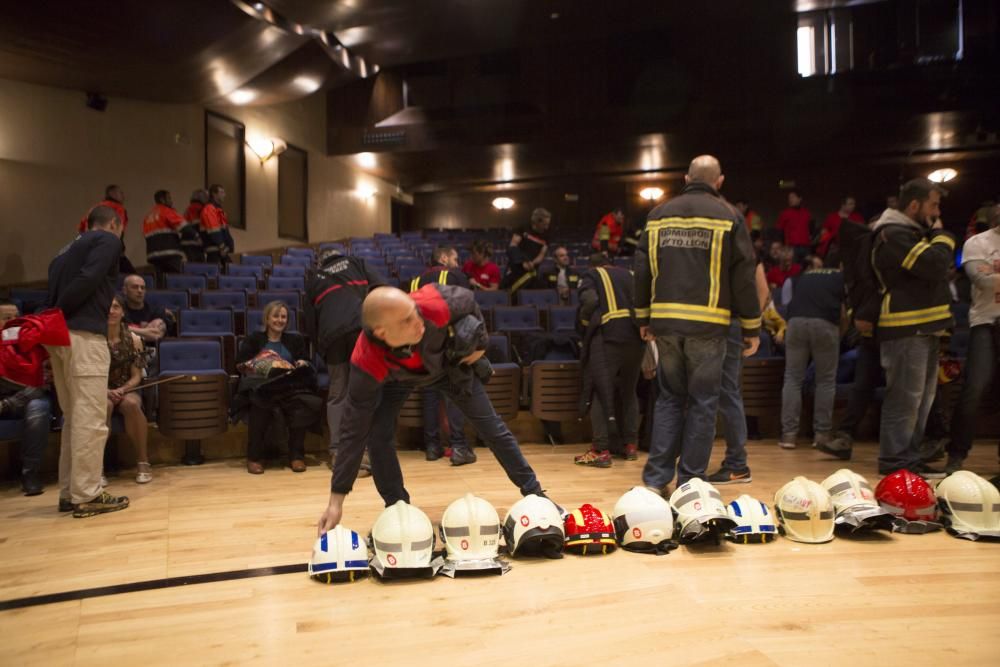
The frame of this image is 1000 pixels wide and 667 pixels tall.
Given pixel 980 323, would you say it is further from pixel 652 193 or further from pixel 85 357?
pixel 652 193

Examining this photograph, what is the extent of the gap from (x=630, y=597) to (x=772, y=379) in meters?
3.40

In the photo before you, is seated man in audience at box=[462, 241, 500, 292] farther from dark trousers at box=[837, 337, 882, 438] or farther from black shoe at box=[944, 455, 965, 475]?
black shoe at box=[944, 455, 965, 475]

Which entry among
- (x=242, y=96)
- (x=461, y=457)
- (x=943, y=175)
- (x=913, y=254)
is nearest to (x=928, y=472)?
(x=913, y=254)

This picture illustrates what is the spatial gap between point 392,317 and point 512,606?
908 mm

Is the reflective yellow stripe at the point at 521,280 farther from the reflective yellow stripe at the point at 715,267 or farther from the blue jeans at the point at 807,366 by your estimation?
the reflective yellow stripe at the point at 715,267

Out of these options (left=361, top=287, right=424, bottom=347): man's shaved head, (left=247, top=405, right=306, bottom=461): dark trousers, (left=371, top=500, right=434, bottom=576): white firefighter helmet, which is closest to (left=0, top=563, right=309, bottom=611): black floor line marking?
(left=371, top=500, right=434, bottom=576): white firefighter helmet

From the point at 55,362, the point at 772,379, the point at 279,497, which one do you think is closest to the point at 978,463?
the point at 772,379

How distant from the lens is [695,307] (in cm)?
309

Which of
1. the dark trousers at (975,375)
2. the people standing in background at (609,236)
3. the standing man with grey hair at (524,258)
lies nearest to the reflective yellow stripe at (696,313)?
the dark trousers at (975,375)

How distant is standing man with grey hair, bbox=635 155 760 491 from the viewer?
3.10 meters

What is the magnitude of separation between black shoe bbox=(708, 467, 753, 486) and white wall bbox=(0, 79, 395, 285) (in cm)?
774

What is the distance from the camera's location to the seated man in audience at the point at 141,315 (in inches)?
195

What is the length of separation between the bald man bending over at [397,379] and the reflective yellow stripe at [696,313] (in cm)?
94

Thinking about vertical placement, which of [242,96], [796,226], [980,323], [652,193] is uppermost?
[242,96]
